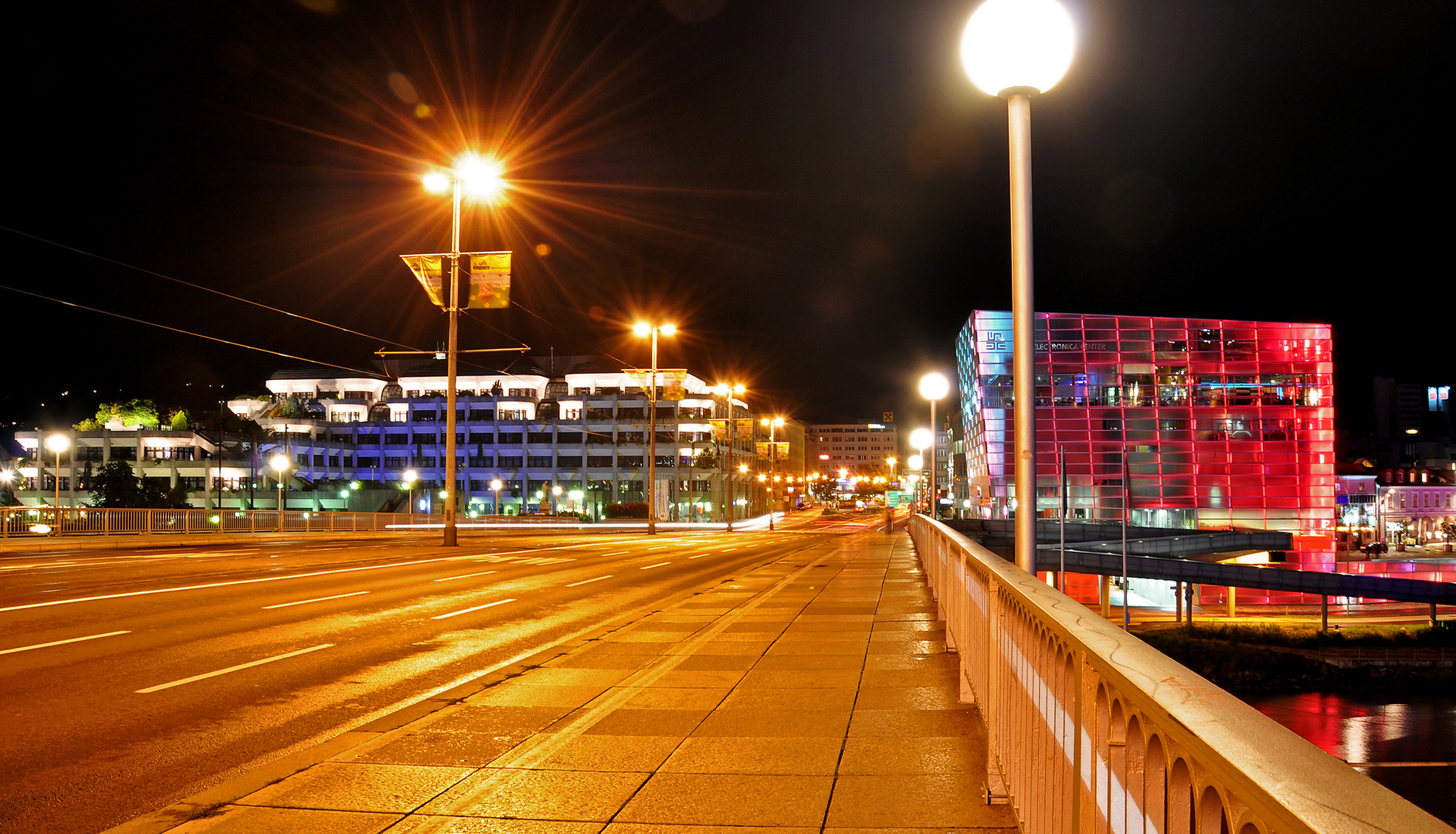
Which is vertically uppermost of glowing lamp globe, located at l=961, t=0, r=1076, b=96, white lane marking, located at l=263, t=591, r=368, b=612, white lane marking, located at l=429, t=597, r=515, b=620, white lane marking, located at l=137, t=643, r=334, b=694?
glowing lamp globe, located at l=961, t=0, r=1076, b=96

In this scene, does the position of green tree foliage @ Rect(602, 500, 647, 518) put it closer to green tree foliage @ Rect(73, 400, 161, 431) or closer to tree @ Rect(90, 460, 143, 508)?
tree @ Rect(90, 460, 143, 508)

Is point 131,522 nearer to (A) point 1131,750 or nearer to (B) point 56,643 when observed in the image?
(B) point 56,643

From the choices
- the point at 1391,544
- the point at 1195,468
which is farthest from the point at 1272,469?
the point at 1391,544

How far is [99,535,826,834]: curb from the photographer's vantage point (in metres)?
5.08

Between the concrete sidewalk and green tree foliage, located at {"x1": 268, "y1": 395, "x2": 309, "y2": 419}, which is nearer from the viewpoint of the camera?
the concrete sidewalk

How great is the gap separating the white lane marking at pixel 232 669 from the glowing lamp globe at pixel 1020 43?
8.98 metres

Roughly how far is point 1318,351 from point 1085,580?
25.2m

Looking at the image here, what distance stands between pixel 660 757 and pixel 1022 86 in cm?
544

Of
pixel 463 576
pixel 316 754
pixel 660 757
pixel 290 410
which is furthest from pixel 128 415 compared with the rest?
pixel 660 757

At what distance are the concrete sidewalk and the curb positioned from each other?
0.02 meters

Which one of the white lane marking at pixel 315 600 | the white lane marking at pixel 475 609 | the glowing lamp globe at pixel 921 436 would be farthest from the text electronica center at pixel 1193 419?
the white lane marking at pixel 315 600

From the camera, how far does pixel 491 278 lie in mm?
29078

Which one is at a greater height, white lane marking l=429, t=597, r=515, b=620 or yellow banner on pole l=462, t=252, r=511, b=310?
yellow banner on pole l=462, t=252, r=511, b=310

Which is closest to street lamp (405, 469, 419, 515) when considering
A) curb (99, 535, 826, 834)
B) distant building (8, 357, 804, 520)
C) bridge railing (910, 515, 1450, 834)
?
distant building (8, 357, 804, 520)
